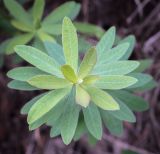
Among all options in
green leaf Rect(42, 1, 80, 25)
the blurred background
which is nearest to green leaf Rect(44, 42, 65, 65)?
green leaf Rect(42, 1, 80, 25)

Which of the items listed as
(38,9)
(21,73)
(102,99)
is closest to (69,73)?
(102,99)

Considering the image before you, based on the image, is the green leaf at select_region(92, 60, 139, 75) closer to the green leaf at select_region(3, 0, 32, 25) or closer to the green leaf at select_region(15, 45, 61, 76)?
the green leaf at select_region(15, 45, 61, 76)

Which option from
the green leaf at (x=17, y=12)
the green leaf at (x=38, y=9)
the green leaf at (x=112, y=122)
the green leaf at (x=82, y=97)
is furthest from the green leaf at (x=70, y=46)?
the green leaf at (x=17, y=12)

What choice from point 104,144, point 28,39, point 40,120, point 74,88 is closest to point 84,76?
point 74,88

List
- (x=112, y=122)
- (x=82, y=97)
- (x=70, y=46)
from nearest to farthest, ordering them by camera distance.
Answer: (x=82, y=97), (x=70, y=46), (x=112, y=122)

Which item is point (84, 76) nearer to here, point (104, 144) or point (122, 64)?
point (122, 64)

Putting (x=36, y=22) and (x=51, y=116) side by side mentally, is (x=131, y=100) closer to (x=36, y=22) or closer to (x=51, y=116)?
(x=51, y=116)
